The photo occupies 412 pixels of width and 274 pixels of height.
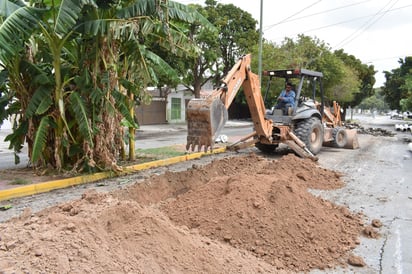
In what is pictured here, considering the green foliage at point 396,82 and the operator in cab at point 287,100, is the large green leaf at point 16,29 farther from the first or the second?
the green foliage at point 396,82

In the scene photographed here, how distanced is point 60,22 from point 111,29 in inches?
44.3

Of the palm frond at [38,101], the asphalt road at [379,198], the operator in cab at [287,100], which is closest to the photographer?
the asphalt road at [379,198]

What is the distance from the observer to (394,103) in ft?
151

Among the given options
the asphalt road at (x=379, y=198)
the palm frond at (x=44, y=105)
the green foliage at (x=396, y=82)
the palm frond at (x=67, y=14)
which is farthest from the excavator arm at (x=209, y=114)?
the green foliage at (x=396, y=82)

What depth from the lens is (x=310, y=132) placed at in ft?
37.8

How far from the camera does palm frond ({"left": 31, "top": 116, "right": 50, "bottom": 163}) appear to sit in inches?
310

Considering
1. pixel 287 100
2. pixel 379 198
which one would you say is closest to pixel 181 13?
pixel 287 100

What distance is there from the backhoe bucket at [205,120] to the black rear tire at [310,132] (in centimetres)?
450

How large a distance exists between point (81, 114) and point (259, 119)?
4939mm

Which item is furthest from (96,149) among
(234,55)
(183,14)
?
(234,55)

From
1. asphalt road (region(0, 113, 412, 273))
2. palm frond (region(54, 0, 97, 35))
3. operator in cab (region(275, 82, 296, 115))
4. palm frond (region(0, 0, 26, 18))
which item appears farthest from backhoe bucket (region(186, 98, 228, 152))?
operator in cab (region(275, 82, 296, 115))

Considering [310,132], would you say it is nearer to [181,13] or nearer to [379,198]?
[379,198]

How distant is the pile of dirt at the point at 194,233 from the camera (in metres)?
3.26

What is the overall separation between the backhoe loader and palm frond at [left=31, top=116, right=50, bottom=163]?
125 inches
